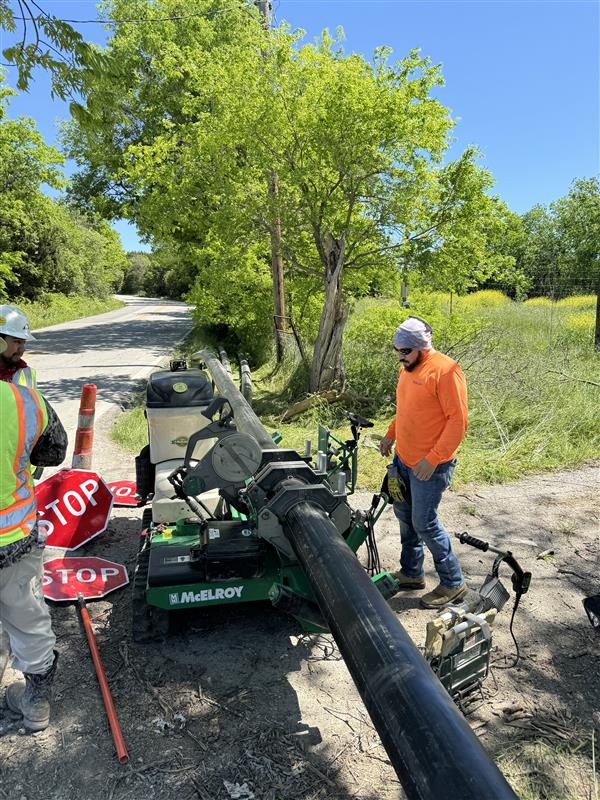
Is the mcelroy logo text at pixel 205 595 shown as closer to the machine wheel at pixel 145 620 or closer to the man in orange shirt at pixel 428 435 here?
the machine wheel at pixel 145 620

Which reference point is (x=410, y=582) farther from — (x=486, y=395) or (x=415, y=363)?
(x=486, y=395)

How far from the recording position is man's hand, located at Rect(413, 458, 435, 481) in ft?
11.7

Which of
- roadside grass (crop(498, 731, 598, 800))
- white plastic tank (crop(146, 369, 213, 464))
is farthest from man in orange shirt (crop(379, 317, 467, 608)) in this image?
white plastic tank (crop(146, 369, 213, 464))

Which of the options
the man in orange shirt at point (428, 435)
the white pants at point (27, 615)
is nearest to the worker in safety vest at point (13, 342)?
→ the white pants at point (27, 615)

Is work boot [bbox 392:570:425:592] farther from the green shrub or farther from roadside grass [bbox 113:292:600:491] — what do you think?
the green shrub

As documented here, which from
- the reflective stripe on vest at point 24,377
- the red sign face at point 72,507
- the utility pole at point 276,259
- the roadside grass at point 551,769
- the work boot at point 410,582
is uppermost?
the utility pole at point 276,259

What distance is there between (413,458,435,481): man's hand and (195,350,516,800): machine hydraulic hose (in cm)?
134

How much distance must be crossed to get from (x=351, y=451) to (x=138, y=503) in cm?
260

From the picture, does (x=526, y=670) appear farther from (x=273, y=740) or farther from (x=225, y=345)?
(x=225, y=345)

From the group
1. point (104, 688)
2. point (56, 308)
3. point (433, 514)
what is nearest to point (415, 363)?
point (433, 514)

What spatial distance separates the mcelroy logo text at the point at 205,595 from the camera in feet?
10.1

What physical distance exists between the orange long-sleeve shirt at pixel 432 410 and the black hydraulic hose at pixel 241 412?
0.98 metres

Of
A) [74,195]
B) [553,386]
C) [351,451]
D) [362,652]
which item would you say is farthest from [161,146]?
[74,195]

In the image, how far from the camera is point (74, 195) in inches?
926
